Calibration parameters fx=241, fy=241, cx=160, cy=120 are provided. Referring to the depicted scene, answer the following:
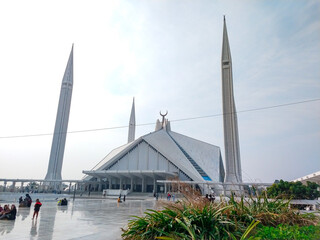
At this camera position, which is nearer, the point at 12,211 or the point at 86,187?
the point at 12,211

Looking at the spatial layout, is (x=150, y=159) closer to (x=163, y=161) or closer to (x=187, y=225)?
(x=163, y=161)

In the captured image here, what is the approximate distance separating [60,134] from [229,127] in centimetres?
3024

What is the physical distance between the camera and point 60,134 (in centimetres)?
4359

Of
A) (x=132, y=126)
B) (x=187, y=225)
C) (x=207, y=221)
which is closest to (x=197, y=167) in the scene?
(x=132, y=126)

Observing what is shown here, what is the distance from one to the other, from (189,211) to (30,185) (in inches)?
1891

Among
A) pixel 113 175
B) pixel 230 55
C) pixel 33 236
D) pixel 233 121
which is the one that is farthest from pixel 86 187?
pixel 33 236

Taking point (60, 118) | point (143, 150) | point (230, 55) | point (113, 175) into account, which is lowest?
point (113, 175)

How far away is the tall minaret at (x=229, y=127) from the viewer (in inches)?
1090

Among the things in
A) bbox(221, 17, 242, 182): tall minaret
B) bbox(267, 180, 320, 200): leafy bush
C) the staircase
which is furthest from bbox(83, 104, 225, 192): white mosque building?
bbox(267, 180, 320, 200): leafy bush

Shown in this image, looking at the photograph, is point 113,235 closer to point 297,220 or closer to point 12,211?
point 297,220

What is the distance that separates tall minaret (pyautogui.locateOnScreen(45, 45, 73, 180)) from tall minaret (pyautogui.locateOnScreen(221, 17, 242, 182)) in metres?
29.1

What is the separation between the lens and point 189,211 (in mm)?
4707

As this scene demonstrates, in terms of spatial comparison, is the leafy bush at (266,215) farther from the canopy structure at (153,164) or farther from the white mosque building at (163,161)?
the canopy structure at (153,164)

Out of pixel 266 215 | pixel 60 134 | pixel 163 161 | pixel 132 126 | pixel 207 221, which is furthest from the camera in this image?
pixel 132 126
